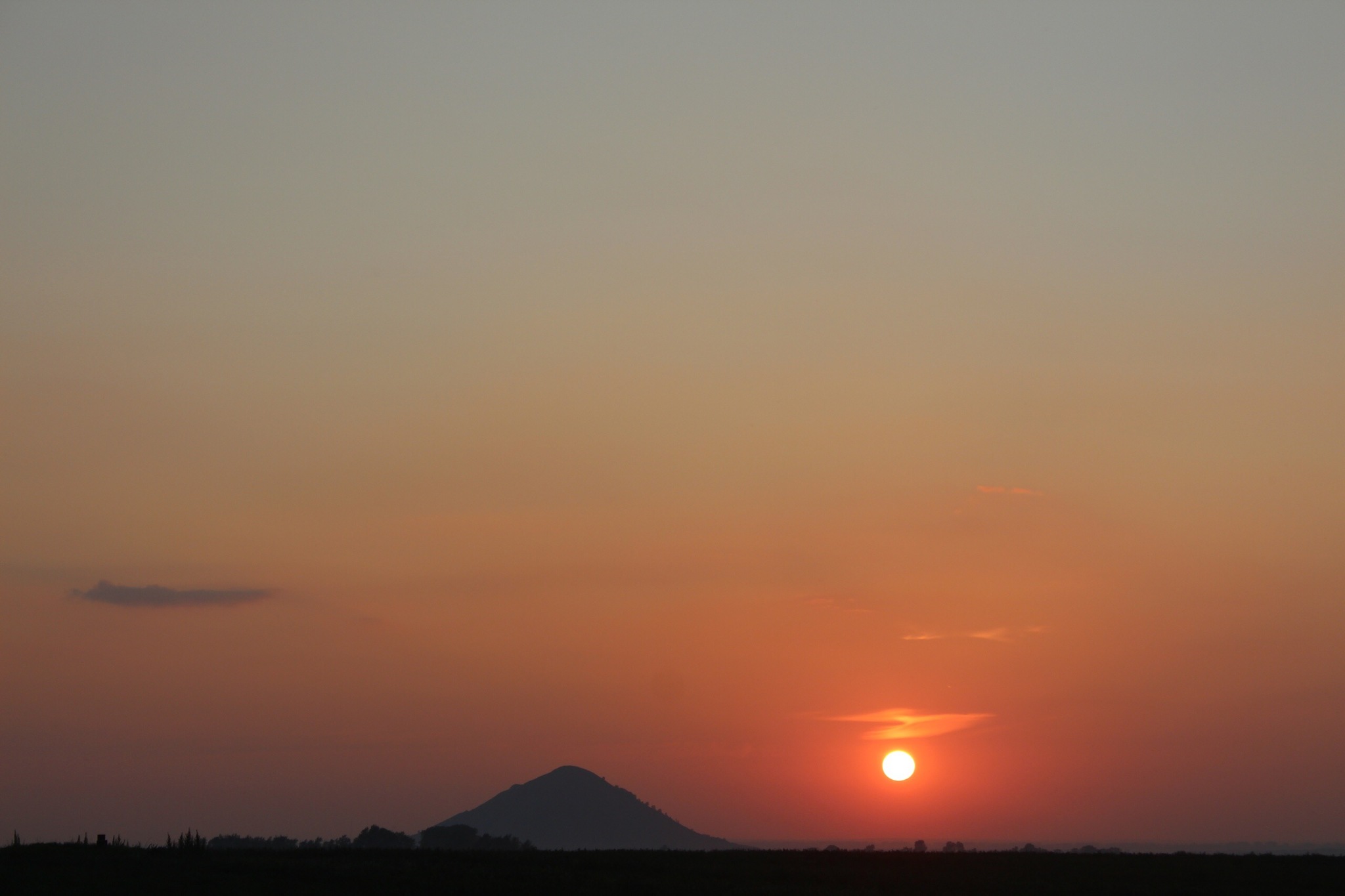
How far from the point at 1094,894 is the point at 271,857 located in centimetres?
3892

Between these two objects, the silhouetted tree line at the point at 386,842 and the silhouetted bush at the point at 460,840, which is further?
the silhouetted bush at the point at 460,840

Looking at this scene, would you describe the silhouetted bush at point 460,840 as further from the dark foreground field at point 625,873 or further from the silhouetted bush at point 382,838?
the dark foreground field at point 625,873

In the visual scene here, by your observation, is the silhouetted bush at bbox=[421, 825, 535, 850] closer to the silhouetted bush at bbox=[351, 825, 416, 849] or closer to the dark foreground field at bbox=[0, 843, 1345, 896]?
the silhouetted bush at bbox=[351, 825, 416, 849]

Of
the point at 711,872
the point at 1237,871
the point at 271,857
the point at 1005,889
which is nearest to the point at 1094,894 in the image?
the point at 1005,889

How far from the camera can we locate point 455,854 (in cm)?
6494

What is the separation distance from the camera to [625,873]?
5981 cm

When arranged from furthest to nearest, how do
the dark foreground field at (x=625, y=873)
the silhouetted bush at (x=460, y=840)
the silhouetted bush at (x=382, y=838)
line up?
the silhouetted bush at (x=460, y=840) → the silhouetted bush at (x=382, y=838) → the dark foreground field at (x=625, y=873)

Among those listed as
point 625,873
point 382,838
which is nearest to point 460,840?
point 382,838

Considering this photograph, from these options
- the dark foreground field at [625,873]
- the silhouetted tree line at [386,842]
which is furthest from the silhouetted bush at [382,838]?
the dark foreground field at [625,873]

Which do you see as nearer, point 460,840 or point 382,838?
point 382,838

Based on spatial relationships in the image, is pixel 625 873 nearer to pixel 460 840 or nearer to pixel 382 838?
pixel 382 838

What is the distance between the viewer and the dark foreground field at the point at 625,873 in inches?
2137

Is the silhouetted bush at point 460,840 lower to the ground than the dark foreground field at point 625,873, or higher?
higher

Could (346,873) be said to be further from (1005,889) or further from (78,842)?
(1005,889)
